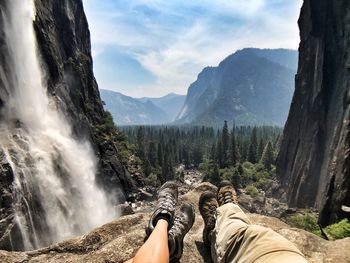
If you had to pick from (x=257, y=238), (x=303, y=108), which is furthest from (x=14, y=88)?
(x=303, y=108)

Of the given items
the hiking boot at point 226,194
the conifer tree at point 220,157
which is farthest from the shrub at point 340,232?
the conifer tree at point 220,157

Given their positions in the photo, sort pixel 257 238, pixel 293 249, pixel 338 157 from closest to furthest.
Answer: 1. pixel 293 249
2. pixel 257 238
3. pixel 338 157

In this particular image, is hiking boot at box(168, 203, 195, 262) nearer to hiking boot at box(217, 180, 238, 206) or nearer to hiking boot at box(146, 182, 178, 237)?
hiking boot at box(146, 182, 178, 237)

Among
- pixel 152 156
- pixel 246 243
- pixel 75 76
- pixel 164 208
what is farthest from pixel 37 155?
pixel 152 156

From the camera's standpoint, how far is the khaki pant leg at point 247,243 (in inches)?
115

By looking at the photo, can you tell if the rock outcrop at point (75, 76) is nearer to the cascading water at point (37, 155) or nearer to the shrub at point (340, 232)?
the cascading water at point (37, 155)

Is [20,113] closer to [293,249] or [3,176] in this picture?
[3,176]

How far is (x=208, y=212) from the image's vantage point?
623cm

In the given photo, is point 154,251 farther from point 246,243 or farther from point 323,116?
point 323,116

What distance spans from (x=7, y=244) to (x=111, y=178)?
29895 millimetres

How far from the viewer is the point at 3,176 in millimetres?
24625

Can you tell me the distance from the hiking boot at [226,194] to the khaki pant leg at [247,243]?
1.47m

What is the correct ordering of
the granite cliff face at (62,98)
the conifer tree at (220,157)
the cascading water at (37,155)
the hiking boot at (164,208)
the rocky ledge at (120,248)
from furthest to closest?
the conifer tree at (220,157) < the cascading water at (37,155) < the granite cliff face at (62,98) < the rocky ledge at (120,248) < the hiking boot at (164,208)

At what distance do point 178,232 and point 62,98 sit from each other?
4031 cm
